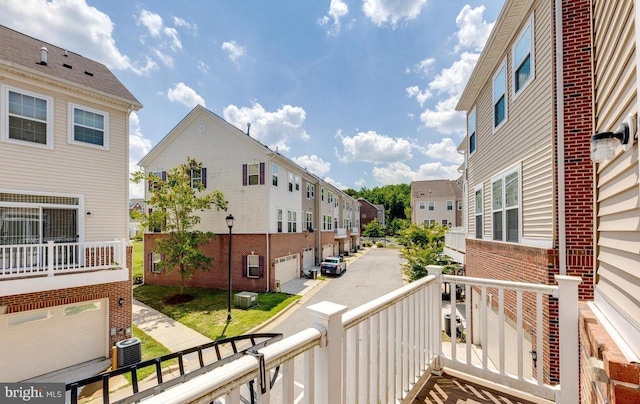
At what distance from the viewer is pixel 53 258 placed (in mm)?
8070

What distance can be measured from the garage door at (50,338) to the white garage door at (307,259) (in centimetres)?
1374

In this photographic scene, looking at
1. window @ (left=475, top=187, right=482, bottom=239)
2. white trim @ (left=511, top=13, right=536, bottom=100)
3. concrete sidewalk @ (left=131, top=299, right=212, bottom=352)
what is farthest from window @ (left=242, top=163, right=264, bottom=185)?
white trim @ (left=511, top=13, right=536, bottom=100)

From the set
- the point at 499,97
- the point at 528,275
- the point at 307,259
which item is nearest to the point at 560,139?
the point at 528,275

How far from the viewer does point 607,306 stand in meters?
2.32

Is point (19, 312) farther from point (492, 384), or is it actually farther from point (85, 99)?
point (492, 384)

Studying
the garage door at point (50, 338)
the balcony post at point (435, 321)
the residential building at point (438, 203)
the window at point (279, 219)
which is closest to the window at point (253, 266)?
the window at point (279, 219)

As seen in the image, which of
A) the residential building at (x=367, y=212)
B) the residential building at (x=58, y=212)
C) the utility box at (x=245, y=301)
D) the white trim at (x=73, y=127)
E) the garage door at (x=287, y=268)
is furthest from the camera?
the residential building at (x=367, y=212)

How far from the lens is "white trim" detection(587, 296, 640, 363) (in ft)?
5.46

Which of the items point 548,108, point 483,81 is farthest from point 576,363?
point 483,81

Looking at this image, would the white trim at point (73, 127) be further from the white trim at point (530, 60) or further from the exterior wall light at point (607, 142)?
the white trim at point (530, 60)

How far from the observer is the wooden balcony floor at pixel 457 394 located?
3.04 m

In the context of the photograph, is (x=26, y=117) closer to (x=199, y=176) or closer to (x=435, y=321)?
(x=199, y=176)

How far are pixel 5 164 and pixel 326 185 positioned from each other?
2105 cm

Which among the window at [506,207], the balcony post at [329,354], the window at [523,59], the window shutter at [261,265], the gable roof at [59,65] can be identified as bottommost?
the window shutter at [261,265]
